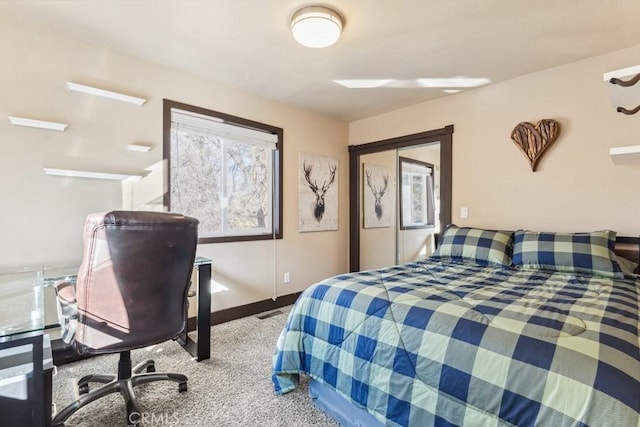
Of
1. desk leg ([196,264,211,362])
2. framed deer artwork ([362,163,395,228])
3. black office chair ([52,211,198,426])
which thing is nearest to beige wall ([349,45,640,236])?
framed deer artwork ([362,163,395,228])

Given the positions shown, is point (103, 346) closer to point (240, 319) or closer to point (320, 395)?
point (320, 395)

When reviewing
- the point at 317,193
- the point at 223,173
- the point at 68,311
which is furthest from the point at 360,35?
the point at 68,311

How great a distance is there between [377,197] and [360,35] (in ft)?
8.01

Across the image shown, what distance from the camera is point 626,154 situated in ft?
6.97

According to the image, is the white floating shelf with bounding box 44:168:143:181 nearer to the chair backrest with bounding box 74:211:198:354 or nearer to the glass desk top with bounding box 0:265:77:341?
the glass desk top with bounding box 0:265:77:341

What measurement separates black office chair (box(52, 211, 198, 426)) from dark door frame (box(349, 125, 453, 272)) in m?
2.75

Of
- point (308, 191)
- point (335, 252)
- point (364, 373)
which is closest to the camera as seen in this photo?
point (364, 373)

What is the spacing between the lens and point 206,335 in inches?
94.7

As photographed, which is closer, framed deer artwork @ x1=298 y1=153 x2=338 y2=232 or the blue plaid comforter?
the blue plaid comforter

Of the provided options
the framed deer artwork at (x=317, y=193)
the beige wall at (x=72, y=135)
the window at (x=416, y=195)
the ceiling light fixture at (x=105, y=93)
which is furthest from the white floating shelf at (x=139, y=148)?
the window at (x=416, y=195)

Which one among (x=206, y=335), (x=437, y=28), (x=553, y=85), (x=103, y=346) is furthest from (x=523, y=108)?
(x=103, y=346)

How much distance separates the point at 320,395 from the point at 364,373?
452 mm

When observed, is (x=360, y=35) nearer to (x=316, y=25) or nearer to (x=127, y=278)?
(x=316, y=25)

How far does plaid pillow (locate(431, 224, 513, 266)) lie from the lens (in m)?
2.55
